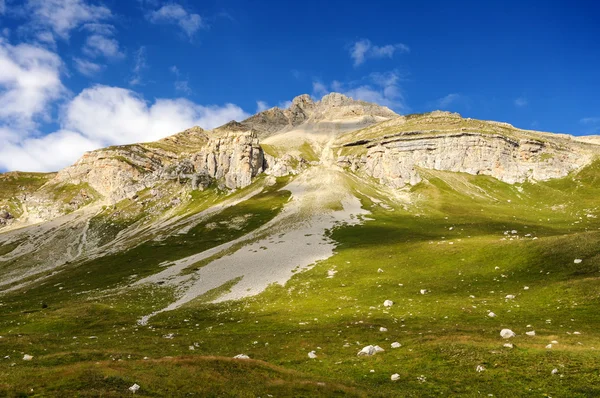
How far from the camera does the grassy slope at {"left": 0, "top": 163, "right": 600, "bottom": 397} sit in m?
19.9

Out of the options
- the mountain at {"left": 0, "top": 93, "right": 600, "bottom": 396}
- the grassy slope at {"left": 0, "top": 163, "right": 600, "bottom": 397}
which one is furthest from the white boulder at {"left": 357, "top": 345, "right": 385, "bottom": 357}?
Result: the mountain at {"left": 0, "top": 93, "right": 600, "bottom": 396}

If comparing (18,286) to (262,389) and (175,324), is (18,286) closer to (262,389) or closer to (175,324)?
(175,324)

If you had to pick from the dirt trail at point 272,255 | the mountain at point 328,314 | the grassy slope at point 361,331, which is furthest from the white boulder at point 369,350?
the dirt trail at point 272,255

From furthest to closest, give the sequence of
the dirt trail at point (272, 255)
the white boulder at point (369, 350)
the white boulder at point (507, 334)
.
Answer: the dirt trail at point (272, 255), the white boulder at point (507, 334), the white boulder at point (369, 350)

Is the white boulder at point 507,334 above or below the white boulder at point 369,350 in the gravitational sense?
above

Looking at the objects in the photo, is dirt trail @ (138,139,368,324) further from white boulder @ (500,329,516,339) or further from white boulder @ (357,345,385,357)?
white boulder @ (500,329,516,339)

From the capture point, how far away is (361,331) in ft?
112

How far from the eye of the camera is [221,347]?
1292 inches

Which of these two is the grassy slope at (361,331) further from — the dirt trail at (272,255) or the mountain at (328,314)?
the dirt trail at (272,255)

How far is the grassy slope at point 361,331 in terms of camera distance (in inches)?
785

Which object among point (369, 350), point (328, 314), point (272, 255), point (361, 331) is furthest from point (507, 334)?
point (272, 255)

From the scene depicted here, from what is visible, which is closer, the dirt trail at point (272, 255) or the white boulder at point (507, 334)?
the white boulder at point (507, 334)

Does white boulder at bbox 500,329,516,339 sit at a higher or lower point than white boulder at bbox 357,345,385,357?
higher

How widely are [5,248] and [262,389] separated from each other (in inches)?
8792
